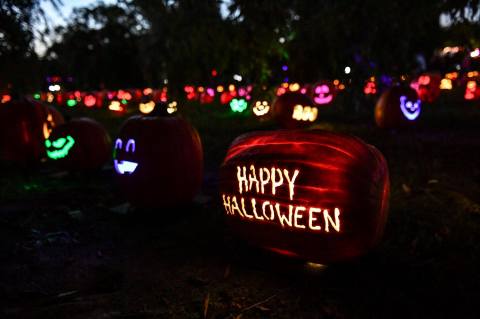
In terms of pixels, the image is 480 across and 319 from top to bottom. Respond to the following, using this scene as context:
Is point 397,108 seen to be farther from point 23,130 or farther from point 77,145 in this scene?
point 23,130

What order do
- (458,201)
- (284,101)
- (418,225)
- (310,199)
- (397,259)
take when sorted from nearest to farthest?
1. (310,199)
2. (397,259)
3. (418,225)
4. (458,201)
5. (284,101)

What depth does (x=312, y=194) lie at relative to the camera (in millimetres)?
3260

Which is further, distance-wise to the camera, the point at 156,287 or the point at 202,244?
the point at 202,244

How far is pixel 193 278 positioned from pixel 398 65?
27.0 ft

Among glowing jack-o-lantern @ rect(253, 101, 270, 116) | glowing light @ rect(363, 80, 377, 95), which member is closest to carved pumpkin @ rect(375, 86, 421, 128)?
glowing jack-o-lantern @ rect(253, 101, 270, 116)

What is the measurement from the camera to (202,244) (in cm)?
410

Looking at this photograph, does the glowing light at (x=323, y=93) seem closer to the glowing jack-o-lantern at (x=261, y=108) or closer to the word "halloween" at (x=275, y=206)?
the glowing jack-o-lantern at (x=261, y=108)

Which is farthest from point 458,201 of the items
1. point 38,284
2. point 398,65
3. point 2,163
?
point 2,163

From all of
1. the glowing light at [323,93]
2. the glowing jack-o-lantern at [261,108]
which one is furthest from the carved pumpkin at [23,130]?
the glowing light at [323,93]

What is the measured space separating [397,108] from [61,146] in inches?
278

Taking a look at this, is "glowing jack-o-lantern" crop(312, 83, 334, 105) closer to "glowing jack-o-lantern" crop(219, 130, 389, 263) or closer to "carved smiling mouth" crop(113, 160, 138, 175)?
"carved smiling mouth" crop(113, 160, 138, 175)

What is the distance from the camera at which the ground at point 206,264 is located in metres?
2.96

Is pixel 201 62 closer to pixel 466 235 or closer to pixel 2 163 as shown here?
pixel 466 235

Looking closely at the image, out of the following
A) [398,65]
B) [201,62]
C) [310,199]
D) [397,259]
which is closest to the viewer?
[310,199]
